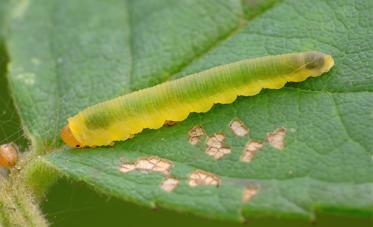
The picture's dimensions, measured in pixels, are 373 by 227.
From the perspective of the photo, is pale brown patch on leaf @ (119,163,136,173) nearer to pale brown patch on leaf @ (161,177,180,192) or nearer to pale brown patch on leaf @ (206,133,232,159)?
pale brown patch on leaf @ (161,177,180,192)

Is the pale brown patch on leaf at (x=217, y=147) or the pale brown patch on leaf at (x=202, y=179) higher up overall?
the pale brown patch on leaf at (x=217, y=147)

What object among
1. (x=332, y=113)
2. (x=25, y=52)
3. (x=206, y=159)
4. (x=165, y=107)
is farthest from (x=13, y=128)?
(x=332, y=113)

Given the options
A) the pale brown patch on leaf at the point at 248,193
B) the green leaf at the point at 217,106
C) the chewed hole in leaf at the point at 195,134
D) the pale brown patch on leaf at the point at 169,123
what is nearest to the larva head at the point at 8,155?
the green leaf at the point at 217,106

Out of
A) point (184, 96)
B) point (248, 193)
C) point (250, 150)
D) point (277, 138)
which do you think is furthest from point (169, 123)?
point (248, 193)

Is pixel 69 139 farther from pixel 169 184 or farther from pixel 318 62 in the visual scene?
pixel 318 62

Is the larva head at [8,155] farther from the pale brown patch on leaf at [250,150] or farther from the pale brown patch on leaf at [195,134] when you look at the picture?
the pale brown patch on leaf at [250,150]

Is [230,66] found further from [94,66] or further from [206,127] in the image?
[94,66]
